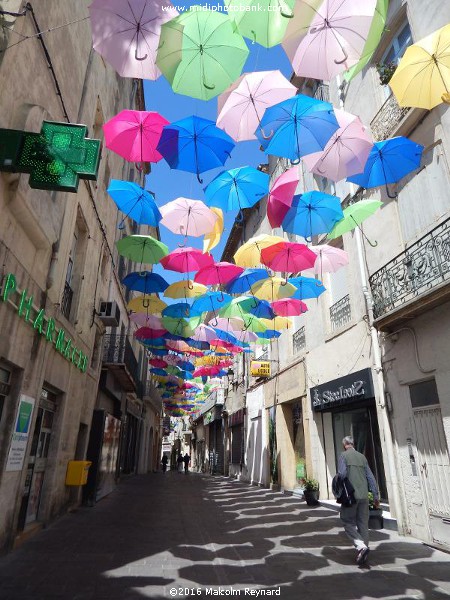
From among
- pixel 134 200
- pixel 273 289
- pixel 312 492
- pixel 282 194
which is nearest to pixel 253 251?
pixel 273 289

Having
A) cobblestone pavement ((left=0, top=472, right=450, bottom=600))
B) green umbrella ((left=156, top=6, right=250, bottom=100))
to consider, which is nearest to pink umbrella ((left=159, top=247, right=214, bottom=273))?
green umbrella ((left=156, top=6, right=250, bottom=100))

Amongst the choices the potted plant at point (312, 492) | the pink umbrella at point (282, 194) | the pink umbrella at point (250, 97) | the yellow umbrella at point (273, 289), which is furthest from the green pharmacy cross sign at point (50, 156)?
the potted plant at point (312, 492)

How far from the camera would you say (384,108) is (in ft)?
31.2

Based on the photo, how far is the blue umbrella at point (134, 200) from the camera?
25.1 ft

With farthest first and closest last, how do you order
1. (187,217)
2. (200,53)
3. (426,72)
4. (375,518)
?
(187,217) < (375,518) < (426,72) < (200,53)

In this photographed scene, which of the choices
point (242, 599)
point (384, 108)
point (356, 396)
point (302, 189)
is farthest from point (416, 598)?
point (302, 189)

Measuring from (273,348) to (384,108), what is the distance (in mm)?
10547

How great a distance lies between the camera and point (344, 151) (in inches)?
238

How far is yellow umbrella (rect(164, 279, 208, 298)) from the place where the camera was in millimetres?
10438

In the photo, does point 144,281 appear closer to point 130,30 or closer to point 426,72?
point 130,30

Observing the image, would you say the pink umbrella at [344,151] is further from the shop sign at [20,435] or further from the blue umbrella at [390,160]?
the shop sign at [20,435]

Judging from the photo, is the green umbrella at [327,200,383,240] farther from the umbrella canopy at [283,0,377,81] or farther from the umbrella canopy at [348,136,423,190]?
the umbrella canopy at [283,0,377,81]

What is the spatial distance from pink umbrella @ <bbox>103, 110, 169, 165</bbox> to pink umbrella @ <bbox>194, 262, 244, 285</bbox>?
130 inches

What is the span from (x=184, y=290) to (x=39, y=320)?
4272 mm
